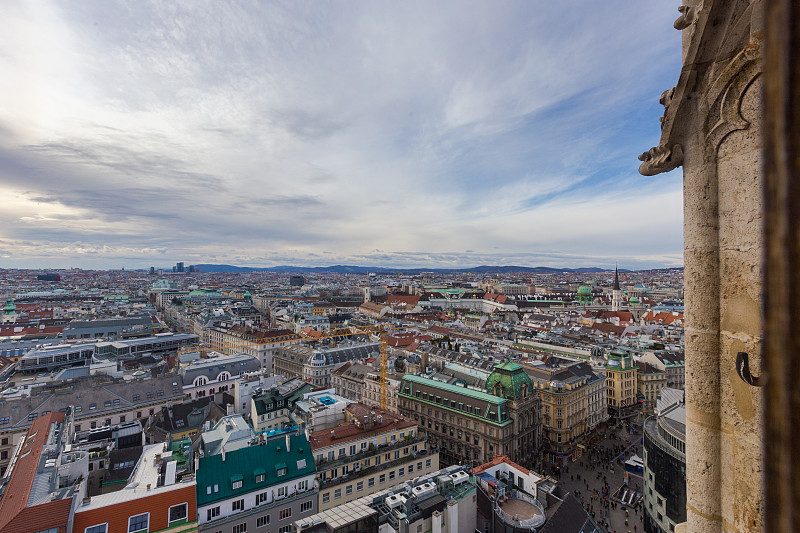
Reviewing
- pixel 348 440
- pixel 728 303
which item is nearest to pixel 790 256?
pixel 728 303

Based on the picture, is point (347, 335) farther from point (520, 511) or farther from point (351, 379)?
point (520, 511)

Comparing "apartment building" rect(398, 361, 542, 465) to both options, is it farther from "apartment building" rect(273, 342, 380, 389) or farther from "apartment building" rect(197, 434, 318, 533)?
"apartment building" rect(273, 342, 380, 389)

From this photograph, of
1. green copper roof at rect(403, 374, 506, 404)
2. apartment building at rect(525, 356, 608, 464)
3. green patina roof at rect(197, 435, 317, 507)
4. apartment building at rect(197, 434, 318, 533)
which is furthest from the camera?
apartment building at rect(525, 356, 608, 464)

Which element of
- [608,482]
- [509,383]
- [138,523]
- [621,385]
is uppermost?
[509,383]

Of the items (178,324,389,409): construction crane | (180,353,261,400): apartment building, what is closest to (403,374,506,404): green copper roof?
(178,324,389,409): construction crane

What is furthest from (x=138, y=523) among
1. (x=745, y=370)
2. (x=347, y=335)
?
(x=347, y=335)

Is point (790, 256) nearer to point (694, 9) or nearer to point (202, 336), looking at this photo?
point (694, 9)
